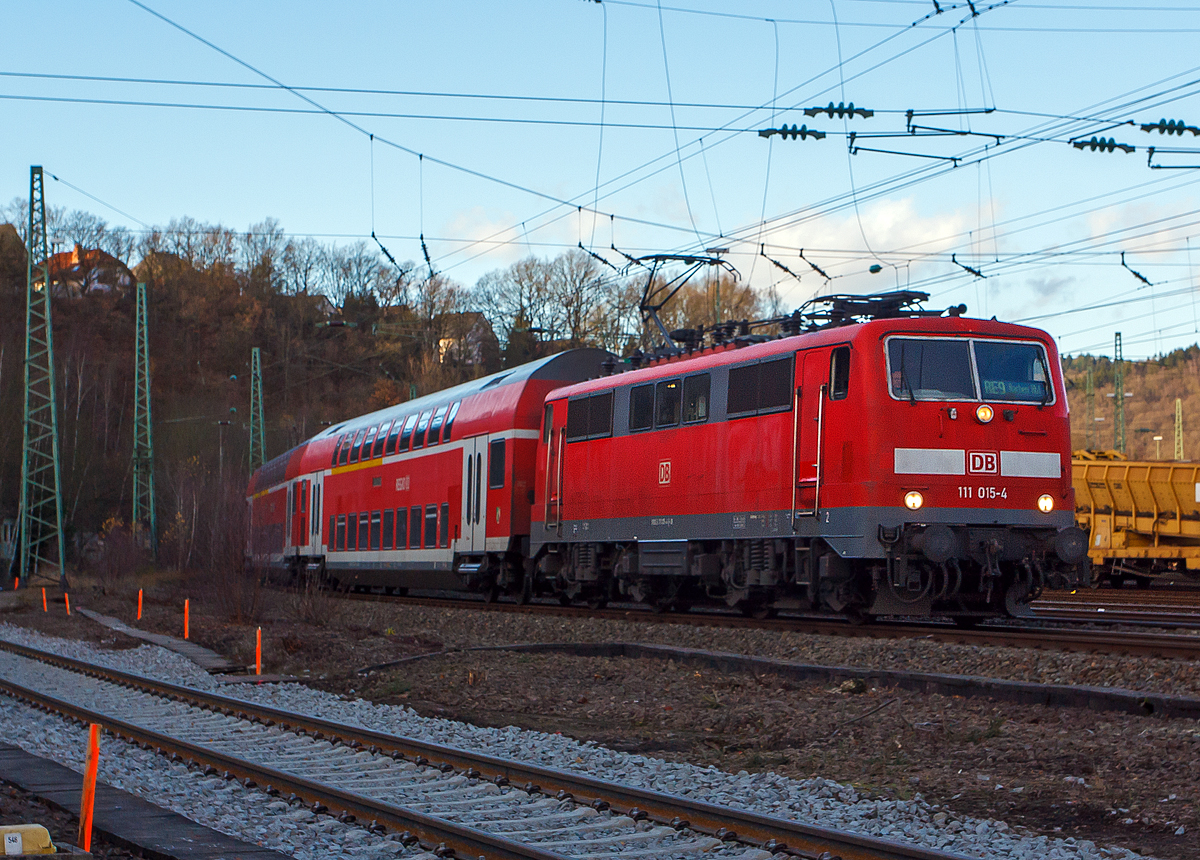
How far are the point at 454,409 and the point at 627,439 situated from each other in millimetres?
6983

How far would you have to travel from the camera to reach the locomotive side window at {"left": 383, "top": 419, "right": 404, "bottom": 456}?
89.6ft

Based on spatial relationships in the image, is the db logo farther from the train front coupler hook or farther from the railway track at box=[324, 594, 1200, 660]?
the railway track at box=[324, 594, 1200, 660]

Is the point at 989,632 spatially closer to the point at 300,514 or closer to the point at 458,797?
the point at 458,797

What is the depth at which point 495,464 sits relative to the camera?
72.3 ft

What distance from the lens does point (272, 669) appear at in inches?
599

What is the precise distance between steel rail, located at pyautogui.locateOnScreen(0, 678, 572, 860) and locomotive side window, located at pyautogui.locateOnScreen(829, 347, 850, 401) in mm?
8053

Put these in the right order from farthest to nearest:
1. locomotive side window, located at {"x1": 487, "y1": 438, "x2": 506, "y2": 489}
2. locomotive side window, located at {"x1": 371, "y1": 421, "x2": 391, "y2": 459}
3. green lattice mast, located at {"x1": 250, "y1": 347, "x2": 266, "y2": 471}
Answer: green lattice mast, located at {"x1": 250, "y1": 347, "x2": 266, "y2": 471}, locomotive side window, located at {"x1": 371, "y1": 421, "x2": 391, "y2": 459}, locomotive side window, located at {"x1": 487, "y1": 438, "x2": 506, "y2": 489}

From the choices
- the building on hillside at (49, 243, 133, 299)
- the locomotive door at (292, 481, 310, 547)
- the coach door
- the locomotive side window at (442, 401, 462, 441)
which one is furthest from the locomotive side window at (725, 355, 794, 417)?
the building on hillside at (49, 243, 133, 299)

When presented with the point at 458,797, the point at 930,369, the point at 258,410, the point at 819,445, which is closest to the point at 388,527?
the point at 819,445

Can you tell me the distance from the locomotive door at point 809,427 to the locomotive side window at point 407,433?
42.8 feet

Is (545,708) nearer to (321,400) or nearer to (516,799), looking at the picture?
(516,799)

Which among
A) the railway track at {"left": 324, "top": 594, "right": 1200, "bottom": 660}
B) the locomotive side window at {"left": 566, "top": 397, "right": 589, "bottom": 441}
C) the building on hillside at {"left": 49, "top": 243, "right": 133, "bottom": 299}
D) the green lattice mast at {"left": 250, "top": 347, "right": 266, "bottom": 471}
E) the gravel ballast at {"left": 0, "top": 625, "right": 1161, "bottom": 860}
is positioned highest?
the building on hillside at {"left": 49, "top": 243, "right": 133, "bottom": 299}

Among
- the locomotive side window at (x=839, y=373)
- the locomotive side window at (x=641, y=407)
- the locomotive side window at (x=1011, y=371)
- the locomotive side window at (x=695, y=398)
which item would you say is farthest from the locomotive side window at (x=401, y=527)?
the locomotive side window at (x=1011, y=371)

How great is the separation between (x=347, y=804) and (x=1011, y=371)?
1000 centimetres
